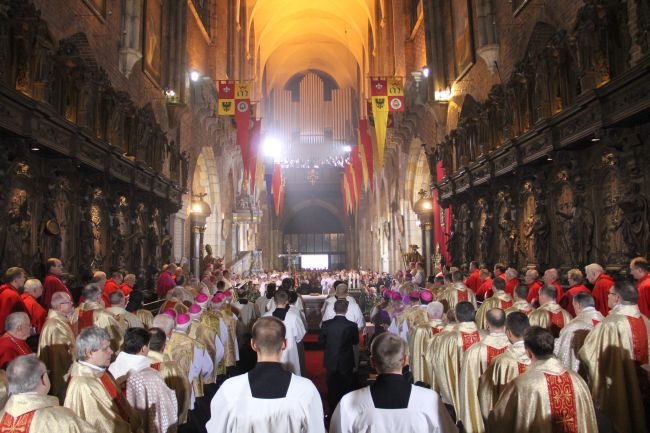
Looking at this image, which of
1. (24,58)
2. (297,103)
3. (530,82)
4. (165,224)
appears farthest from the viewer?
(297,103)

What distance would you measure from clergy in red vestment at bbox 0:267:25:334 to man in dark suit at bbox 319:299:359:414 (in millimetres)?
3534

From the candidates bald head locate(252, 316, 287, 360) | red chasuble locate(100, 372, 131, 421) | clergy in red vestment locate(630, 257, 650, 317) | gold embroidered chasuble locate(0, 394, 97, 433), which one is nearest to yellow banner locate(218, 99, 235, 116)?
clergy in red vestment locate(630, 257, 650, 317)

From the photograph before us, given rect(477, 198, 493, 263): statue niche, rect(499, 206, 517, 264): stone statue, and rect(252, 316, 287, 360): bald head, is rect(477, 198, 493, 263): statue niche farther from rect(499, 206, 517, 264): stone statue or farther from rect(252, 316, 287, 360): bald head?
rect(252, 316, 287, 360): bald head

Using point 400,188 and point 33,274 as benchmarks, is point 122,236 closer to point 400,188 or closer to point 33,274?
point 33,274

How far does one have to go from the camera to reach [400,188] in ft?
76.5

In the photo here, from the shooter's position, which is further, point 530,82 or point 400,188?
point 400,188

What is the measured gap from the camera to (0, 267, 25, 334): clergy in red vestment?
5785 millimetres

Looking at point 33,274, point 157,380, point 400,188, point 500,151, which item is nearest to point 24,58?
point 33,274

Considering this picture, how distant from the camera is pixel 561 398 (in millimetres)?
3031

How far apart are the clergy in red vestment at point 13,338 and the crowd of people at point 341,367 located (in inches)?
0.4

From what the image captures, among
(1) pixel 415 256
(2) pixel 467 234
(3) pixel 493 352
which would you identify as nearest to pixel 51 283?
(3) pixel 493 352

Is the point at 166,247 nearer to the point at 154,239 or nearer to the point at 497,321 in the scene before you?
the point at 154,239

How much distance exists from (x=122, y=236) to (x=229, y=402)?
31.8ft

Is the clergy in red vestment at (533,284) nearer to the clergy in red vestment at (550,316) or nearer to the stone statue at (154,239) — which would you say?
the clergy in red vestment at (550,316)
